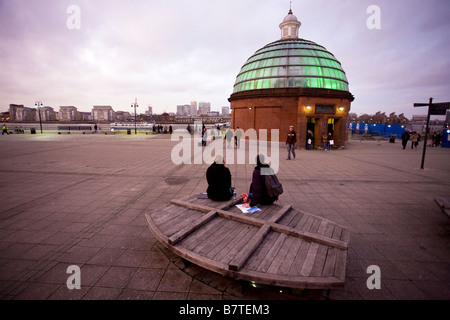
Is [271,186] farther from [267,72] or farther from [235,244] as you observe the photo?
[267,72]

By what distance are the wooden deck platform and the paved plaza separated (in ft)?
2.04

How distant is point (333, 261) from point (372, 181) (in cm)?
815

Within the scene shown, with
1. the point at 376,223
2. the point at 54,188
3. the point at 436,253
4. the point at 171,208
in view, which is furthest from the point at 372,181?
the point at 54,188

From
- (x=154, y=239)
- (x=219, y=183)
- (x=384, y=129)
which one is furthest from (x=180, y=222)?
(x=384, y=129)

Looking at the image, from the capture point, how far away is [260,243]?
10.7 ft

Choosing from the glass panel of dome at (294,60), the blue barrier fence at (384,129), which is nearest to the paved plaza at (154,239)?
the glass panel of dome at (294,60)

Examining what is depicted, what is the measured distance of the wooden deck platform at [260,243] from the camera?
8.61 ft

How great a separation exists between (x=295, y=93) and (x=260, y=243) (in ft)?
62.9

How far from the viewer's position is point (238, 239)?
3393 millimetres

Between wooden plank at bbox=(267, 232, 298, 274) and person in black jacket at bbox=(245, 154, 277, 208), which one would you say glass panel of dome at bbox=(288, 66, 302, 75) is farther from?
wooden plank at bbox=(267, 232, 298, 274)
